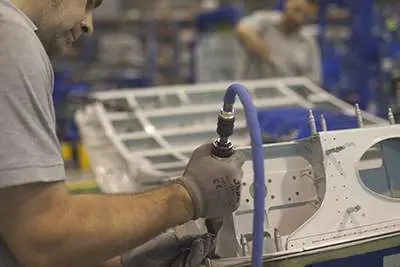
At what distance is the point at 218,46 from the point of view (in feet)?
20.8

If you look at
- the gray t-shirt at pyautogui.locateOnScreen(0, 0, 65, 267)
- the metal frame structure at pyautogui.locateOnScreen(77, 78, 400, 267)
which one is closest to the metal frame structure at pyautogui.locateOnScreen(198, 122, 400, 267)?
the metal frame structure at pyautogui.locateOnScreen(77, 78, 400, 267)

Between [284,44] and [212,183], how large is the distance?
9.85 ft

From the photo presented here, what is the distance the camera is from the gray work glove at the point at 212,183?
3.90 ft

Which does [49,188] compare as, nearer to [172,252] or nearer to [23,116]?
[23,116]

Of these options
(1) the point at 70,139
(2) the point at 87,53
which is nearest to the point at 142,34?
(2) the point at 87,53

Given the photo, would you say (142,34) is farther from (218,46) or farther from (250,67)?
(250,67)

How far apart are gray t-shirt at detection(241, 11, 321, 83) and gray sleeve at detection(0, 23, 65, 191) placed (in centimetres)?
313

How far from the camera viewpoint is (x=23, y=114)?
1.02 metres

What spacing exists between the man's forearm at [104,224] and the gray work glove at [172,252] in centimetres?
15

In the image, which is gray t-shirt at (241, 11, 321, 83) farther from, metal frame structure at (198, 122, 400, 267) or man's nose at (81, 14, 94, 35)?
man's nose at (81, 14, 94, 35)

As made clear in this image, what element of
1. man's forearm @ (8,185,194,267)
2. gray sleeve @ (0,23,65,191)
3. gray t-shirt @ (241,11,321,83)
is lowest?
gray t-shirt @ (241,11,321,83)

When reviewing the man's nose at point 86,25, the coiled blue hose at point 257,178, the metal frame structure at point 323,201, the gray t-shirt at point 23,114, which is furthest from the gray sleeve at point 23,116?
the metal frame structure at point 323,201

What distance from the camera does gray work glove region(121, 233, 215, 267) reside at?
1309mm

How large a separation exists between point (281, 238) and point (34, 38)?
0.64 meters
